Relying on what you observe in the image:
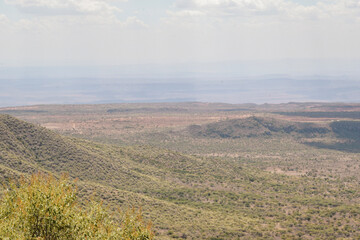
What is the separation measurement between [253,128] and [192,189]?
60064 mm

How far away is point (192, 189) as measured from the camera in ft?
174

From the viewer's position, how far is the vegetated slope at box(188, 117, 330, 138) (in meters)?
108

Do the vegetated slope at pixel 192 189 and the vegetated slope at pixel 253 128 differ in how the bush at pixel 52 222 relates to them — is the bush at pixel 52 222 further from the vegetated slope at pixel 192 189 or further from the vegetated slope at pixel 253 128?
the vegetated slope at pixel 253 128

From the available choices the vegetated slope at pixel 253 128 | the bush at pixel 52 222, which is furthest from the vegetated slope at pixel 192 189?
the vegetated slope at pixel 253 128

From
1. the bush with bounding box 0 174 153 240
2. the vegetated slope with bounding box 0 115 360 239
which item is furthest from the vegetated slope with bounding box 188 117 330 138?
the bush with bounding box 0 174 153 240

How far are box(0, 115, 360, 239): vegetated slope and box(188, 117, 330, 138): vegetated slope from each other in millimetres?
37853

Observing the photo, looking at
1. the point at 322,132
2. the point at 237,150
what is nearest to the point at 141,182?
the point at 237,150

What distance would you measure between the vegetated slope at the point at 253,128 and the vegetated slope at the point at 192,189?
37.9m

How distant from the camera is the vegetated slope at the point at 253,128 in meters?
108

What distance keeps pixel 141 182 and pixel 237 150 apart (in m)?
44.0

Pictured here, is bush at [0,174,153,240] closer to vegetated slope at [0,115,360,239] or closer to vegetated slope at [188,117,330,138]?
vegetated slope at [0,115,360,239]

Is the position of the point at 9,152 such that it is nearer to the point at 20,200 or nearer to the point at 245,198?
the point at 245,198

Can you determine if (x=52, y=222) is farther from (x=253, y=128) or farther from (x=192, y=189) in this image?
(x=253, y=128)

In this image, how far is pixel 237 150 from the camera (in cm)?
9331
